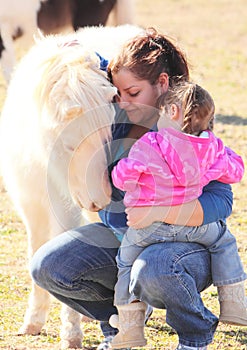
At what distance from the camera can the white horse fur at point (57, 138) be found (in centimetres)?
260

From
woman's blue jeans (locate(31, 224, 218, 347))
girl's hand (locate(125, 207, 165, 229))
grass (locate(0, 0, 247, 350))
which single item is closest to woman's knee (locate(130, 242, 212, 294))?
woman's blue jeans (locate(31, 224, 218, 347))

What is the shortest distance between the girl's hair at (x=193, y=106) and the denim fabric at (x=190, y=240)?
1.08 feet

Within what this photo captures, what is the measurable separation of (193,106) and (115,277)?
739 millimetres

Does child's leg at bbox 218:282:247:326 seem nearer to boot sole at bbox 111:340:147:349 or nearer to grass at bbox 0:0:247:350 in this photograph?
boot sole at bbox 111:340:147:349

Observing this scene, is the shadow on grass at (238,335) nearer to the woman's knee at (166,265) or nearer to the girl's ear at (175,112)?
the woman's knee at (166,265)

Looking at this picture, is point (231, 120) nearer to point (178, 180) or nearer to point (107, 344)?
point (107, 344)

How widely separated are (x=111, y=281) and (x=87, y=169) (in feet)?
1.68

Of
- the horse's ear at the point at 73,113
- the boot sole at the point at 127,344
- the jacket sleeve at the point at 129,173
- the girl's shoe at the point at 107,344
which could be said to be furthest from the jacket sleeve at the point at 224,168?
the girl's shoe at the point at 107,344

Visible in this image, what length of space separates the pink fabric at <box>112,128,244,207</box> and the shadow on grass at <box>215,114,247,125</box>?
5150mm

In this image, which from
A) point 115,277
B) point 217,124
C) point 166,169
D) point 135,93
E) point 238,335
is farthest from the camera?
point 217,124

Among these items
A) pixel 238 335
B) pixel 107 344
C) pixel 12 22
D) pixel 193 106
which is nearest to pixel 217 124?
pixel 12 22

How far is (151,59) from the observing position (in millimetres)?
2760

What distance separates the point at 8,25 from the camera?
25.5 feet

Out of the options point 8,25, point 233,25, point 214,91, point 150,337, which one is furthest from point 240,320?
point 233,25
